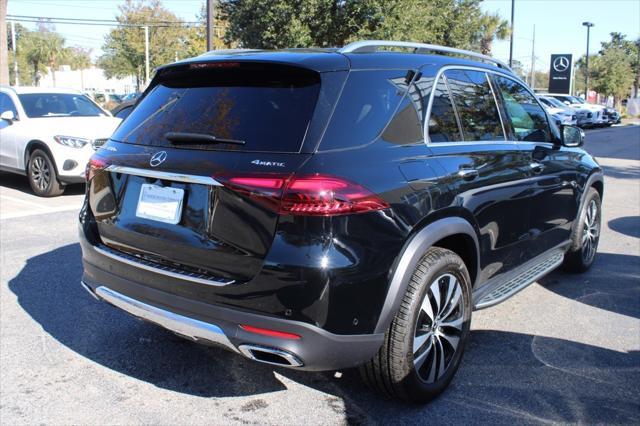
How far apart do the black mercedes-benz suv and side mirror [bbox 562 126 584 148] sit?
60.2 inches

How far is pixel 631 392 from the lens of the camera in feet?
10.9

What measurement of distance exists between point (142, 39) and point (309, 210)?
168 ft

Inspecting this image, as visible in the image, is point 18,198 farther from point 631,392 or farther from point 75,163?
point 631,392

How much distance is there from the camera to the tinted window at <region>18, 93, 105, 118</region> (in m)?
9.85

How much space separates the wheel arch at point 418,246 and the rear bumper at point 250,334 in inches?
5.7

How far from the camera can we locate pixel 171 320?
284 cm

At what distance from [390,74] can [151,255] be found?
5.04ft

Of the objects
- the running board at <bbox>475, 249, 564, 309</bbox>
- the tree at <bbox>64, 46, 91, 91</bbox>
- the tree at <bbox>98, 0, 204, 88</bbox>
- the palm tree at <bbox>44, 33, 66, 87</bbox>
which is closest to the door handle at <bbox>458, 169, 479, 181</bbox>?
the running board at <bbox>475, 249, 564, 309</bbox>

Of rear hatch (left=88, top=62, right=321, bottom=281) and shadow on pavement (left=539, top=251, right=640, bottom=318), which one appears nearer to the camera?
rear hatch (left=88, top=62, right=321, bottom=281)

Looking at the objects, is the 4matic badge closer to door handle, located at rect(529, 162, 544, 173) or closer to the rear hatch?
the rear hatch

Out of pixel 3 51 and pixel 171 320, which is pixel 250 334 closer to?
pixel 171 320

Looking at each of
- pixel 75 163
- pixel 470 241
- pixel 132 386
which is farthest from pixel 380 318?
pixel 75 163

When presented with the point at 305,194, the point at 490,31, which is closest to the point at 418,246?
the point at 305,194

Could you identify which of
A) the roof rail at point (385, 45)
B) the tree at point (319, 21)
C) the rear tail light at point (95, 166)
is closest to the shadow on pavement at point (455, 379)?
the rear tail light at point (95, 166)
